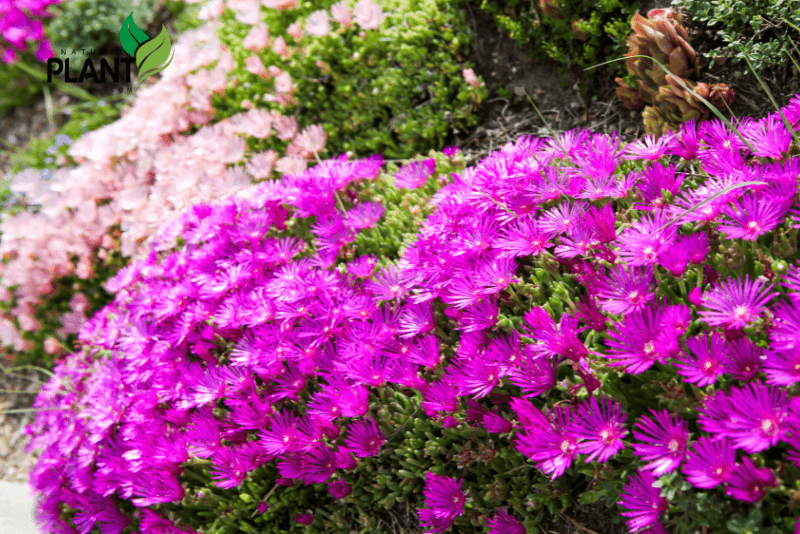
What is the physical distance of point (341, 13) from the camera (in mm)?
3623

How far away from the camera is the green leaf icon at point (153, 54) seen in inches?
183

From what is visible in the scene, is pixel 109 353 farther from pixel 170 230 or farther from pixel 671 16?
pixel 671 16

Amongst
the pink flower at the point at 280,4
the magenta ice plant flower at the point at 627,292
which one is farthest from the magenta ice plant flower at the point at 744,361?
the pink flower at the point at 280,4

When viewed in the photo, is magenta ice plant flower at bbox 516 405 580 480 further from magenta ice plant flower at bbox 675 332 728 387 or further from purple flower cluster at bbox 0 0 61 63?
purple flower cluster at bbox 0 0 61 63

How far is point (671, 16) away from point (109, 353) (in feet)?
10.5

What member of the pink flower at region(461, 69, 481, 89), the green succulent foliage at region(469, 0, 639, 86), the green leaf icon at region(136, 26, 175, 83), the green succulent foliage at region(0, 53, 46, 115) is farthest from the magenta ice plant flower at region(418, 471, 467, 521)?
the green succulent foliage at region(0, 53, 46, 115)

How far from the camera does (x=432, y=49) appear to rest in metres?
3.48

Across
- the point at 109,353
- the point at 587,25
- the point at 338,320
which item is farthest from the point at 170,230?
the point at 587,25

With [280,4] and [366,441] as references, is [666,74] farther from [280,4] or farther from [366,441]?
[280,4]

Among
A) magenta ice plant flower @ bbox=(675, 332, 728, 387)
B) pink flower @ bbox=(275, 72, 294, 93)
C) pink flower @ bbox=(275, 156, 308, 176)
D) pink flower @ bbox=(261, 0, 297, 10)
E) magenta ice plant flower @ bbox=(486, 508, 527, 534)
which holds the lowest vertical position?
magenta ice plant flower @ bbox=(486, 508, 527, 534)

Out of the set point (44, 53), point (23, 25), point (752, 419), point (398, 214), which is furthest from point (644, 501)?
point (23, 25)

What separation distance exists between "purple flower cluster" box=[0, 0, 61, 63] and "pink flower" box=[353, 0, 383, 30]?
15.4ft

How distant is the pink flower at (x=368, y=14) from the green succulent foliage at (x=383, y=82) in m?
0.08
